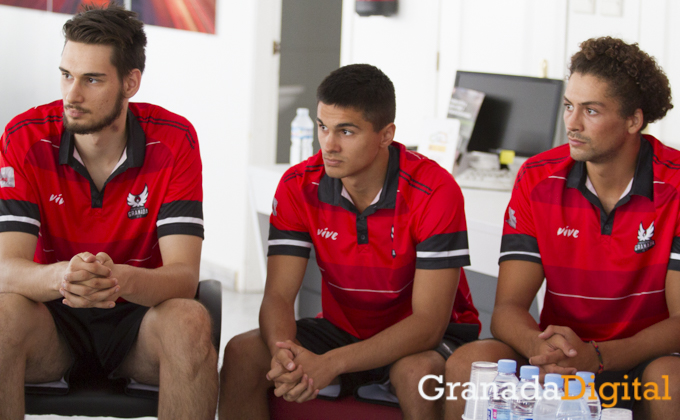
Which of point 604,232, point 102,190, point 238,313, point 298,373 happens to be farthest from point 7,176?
point 238,313

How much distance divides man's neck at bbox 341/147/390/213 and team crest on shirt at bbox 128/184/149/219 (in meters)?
0.53

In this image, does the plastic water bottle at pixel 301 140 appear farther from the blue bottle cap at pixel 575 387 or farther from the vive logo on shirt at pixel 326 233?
the blue bottle cap at pixel 575 387

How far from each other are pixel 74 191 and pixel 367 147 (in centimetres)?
77

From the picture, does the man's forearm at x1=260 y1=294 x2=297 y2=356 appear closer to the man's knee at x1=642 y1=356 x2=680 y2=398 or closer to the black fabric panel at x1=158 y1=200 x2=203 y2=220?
the black fabric panel at x1=158 y1=200 x2=203 y2=220

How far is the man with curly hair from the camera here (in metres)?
1.76

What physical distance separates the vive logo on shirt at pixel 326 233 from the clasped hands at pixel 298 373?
1.04 ft

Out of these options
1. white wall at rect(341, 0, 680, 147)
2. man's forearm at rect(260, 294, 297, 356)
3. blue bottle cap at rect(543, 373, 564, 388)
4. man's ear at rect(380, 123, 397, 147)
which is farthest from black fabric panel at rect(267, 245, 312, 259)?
white wall at rect(341, 0, 680, 147)

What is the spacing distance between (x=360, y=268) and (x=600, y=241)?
603mm

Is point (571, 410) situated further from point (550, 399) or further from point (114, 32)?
point (114, 32)

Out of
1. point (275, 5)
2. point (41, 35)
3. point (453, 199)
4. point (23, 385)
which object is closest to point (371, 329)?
point (453, 199)

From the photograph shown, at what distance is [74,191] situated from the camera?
6.38 feet

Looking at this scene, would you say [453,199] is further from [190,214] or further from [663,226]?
[190,214]

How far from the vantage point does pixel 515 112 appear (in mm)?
3010

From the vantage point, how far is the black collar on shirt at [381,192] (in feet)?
6.23
